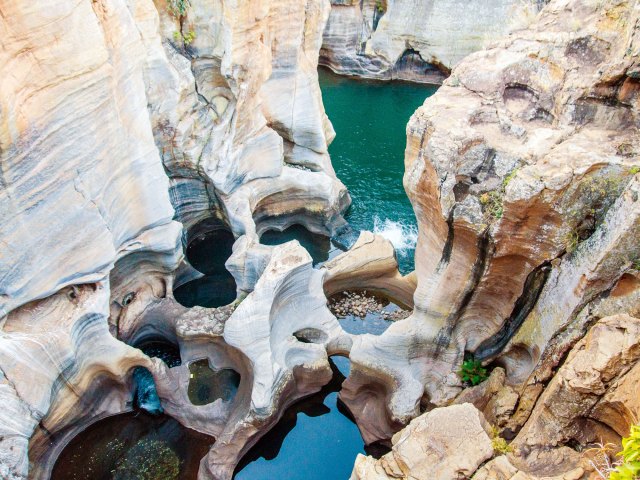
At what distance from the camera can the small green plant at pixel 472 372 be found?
419 inches

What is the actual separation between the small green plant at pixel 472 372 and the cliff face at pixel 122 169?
535 centimetres

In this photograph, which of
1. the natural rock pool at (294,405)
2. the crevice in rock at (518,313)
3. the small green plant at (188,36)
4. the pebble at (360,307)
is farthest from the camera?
the pebble at (360,307)

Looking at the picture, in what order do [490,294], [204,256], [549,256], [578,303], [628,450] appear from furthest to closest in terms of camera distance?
1. [204,256]
2. [490,294]
3. [549,256]
4. [578,303]
5. [628,450]

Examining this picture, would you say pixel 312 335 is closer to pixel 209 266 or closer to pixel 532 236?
pixel 209 266

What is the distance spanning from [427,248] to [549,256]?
2598 millimetres

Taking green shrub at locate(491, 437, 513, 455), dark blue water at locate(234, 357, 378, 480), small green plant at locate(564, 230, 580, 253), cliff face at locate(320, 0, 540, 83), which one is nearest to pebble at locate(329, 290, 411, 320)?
dark blue water at locate(234, 357, 378, 480)

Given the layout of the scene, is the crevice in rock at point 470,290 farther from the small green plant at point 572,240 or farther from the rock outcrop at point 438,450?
the rock outcrop at point 438,450

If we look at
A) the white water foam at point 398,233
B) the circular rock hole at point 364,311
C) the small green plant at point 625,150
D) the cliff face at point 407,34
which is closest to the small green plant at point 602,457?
the small green plant at point 625,150

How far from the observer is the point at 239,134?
50.6 ft

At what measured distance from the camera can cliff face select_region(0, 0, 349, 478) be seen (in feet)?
28.7

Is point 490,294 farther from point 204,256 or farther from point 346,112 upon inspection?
point 346,112

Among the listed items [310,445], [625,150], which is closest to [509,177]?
[625,150]

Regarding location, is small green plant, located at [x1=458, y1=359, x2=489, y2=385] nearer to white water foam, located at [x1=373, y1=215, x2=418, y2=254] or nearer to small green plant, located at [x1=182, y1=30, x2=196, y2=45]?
white water foam, located at [x1=373, y1=215, x2=418, y2=254]

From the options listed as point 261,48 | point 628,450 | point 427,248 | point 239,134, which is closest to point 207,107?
point 239,134
